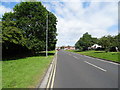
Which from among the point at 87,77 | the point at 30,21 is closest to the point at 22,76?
the point at 87,77

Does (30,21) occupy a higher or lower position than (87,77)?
higher

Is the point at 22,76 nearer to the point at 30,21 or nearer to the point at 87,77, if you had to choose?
the point at 87,77

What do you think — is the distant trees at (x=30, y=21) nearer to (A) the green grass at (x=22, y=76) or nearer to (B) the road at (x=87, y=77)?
(A) the green grass at (x=22, y=76)

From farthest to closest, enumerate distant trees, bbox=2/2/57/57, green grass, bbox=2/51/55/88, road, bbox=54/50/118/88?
distant trees, bbox=2/2/57/57
road, bbox=54/50/118/88
green grass, bbox=2/51/55/88

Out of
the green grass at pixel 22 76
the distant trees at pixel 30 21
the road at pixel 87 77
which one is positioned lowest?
the road at pixel 87 77

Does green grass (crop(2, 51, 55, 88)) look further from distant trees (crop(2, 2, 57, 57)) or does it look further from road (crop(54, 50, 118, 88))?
distant trees (crop(2, 2, 57, 57))

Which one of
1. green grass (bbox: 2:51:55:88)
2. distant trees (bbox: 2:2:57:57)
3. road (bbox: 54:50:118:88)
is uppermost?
distant trees (bbox: 2:2:57:57)

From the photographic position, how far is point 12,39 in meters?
14.9

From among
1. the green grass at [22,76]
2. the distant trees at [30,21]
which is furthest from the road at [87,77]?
the distant trees at [30,21]

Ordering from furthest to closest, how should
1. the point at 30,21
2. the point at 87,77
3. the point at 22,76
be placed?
1. the point at 30,21
2. the point at 87,77
3. the point at 22,76

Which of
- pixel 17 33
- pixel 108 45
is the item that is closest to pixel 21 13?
pixel 17 33

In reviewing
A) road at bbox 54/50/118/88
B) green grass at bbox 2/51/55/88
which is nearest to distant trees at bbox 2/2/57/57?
green grass at bbox 2/51/55/88

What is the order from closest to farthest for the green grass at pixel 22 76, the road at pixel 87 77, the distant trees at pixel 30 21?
the green grass at pixel 22 76 < the road at pixel 87 77 < the distant trees at pixel 30 21

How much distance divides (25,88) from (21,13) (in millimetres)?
21535
